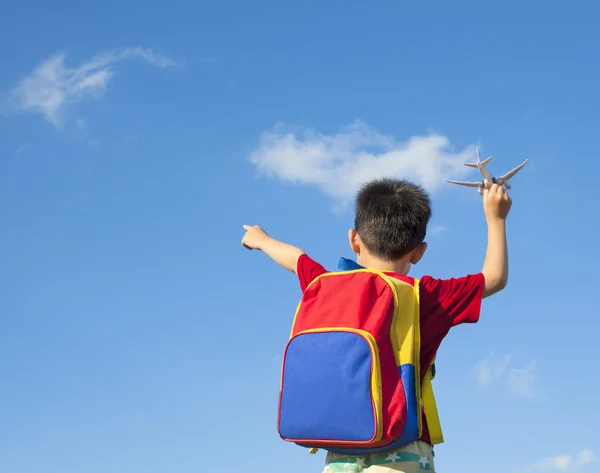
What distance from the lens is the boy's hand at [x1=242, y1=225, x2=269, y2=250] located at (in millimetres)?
5344

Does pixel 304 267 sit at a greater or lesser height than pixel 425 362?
greater

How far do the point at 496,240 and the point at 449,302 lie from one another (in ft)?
2.08

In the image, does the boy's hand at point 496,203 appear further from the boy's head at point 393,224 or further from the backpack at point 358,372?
the backpack at point 358,372

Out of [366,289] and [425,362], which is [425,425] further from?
[366,289]

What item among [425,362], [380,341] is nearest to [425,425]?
[425,362]

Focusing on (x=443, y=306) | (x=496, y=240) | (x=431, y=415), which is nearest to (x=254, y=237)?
(x=443, y=306)

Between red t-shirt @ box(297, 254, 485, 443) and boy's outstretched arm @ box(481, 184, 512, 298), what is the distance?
115mm

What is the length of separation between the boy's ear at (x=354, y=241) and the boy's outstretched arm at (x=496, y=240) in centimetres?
84

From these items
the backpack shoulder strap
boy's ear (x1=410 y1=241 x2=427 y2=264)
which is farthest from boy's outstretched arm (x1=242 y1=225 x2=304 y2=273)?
the backpack shoulder strap

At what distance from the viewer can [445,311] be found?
14.1ft

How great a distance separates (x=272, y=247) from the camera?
Result: 520cm

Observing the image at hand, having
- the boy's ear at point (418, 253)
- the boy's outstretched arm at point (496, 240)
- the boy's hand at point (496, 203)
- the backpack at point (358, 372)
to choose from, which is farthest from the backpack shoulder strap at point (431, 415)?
the boy's hand at point (496, 203)

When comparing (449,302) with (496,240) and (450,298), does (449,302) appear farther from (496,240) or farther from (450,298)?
(496,240)

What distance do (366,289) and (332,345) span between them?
399mm
